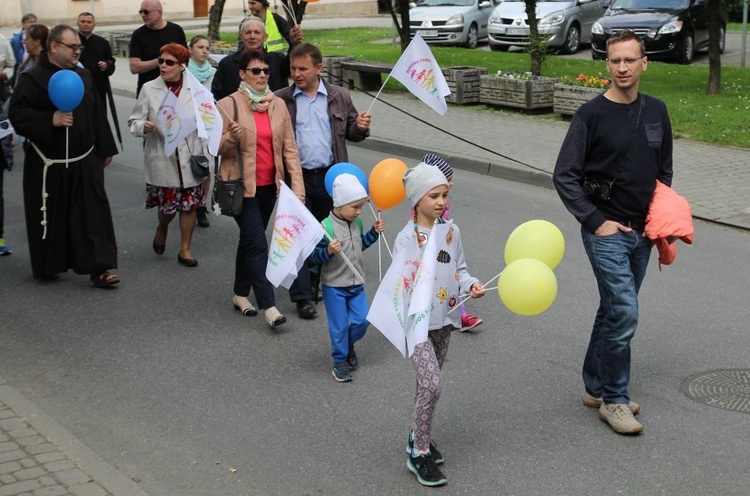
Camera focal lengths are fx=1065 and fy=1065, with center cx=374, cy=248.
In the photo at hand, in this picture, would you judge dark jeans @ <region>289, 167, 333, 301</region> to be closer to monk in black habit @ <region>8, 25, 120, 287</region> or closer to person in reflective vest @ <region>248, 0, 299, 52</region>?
monk in black habit @ <region>8, 25, 120, 287</region>

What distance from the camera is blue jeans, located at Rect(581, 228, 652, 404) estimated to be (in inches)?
224

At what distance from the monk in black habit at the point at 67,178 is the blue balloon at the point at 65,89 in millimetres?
151

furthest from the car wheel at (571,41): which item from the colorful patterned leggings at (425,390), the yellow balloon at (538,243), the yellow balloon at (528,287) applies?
the colorful patterned leggings at (425,390)

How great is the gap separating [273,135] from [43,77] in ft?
7.19

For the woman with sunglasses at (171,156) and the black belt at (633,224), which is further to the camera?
the woman with sunglasses at (171,156)

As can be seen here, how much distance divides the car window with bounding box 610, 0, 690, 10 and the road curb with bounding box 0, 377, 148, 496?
20113 millimetres

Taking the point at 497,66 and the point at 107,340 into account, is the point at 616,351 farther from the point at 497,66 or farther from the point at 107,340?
the point at 497,66

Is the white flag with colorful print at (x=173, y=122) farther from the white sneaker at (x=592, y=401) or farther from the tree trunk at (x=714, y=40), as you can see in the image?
the tree trunk at (x=714, y=40)

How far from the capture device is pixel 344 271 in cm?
681

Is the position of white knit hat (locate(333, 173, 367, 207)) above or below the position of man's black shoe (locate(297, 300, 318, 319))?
above

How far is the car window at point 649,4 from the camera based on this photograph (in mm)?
23625

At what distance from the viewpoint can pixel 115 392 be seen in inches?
263

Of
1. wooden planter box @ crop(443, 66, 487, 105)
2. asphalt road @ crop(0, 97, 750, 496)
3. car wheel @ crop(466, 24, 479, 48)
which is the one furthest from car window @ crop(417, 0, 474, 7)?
asphalt road @ crop(0, 97, 750, 496)

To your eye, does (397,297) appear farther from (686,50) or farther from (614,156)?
(686,50)
